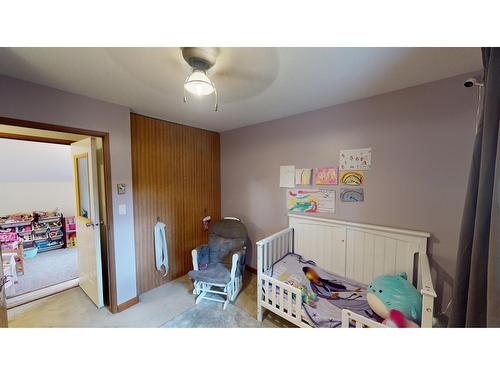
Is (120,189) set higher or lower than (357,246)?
higher

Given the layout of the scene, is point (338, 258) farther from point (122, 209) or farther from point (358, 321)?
point (122, 209)

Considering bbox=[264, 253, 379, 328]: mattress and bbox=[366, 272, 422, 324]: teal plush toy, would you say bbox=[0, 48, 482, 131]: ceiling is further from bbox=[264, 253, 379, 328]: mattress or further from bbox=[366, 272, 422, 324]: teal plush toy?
bbox=[264, 253, 379, 328]: mattress

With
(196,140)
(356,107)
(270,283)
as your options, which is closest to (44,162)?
(196,140)

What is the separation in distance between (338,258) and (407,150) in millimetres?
1246

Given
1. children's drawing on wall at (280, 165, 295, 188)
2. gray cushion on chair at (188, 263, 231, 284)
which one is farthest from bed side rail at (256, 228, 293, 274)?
children's drawing on wall at (280, 165, 295, 188)

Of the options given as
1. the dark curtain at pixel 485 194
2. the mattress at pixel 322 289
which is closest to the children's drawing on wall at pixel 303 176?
the mattress at pixel 322 289

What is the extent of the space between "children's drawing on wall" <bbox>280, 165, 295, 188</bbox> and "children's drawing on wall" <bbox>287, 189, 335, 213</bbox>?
95 millimetres

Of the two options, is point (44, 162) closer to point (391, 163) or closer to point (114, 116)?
point (114, 116)

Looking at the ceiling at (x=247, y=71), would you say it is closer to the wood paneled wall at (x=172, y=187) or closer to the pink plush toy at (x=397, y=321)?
the wood paneled wall at (x=172, y=187)

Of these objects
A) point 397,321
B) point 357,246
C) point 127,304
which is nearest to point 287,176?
point 357,246

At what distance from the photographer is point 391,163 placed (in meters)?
1.62

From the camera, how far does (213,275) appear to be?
198cm

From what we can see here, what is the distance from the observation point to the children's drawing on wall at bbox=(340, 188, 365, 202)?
179 centimetres
